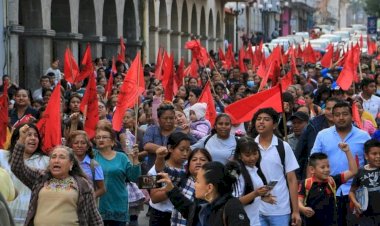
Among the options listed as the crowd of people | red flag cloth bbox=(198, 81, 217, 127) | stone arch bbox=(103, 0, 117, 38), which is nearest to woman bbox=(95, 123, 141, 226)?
the crowd of people

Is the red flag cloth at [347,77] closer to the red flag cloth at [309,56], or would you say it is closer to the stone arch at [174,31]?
the red flag cloth at [309,56]

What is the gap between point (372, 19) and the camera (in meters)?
67.1

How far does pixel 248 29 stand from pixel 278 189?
65423 mm

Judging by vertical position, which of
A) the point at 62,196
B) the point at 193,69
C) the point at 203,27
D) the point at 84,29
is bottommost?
the point at 62,196

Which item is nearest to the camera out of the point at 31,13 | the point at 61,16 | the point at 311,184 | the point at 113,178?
the point at 311,184

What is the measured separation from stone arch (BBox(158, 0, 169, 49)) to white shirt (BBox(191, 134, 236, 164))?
106ft

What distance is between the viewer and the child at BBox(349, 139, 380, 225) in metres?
9.69

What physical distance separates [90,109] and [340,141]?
12.1 ft

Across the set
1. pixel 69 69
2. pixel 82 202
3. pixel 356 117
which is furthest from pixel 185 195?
pixel 69 69

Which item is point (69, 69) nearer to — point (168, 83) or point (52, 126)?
point (168, 83)

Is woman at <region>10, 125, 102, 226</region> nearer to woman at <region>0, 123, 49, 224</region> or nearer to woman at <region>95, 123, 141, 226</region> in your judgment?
woman at <region>0, 123, 49, 224</region>

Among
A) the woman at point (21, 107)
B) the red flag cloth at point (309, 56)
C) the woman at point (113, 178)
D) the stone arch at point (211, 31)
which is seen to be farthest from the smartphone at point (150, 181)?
the stone arch at point (211, 31)

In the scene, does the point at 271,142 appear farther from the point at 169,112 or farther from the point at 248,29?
the point at 248,29

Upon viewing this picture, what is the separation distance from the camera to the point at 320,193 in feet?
31.8
